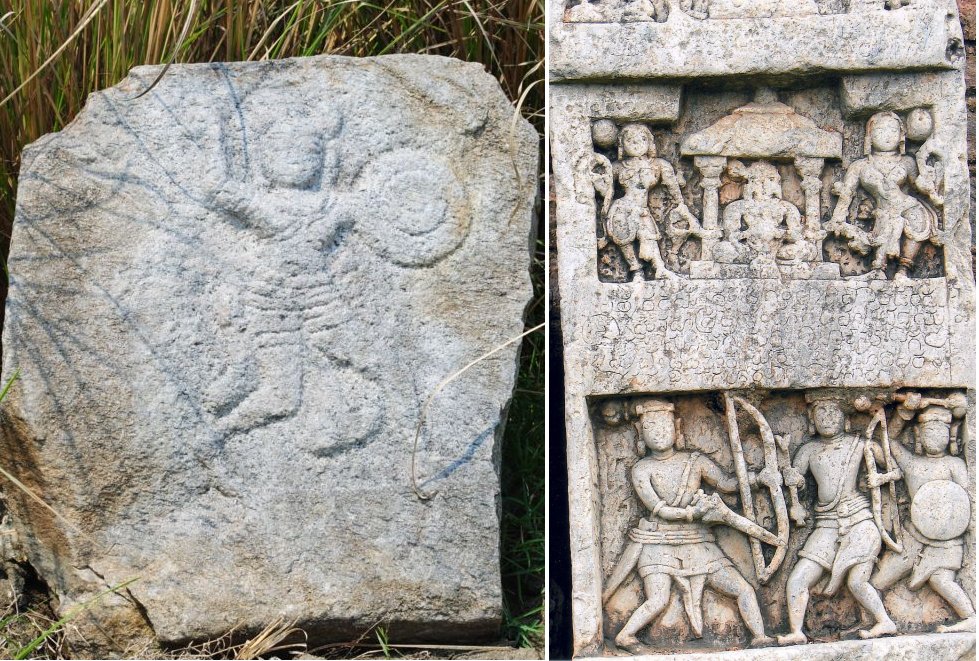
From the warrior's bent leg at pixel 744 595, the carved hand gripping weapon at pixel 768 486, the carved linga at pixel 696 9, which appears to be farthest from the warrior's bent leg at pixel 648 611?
the carved linga at pixel 696 9

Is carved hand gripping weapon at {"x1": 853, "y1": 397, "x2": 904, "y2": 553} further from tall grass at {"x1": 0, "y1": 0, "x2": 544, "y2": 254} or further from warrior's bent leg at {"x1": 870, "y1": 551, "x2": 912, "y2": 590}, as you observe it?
tall grass at {"x1": 0, "y1": 0, "x2": 544, "y2": 254}

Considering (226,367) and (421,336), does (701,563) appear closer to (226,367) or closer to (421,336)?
(421,336)

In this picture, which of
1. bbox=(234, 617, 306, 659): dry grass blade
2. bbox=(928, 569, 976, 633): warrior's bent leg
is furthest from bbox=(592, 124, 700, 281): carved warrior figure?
bbox=(234, 617, 306, 659): dry grass blade

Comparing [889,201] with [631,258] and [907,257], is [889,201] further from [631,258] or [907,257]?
[631,258]

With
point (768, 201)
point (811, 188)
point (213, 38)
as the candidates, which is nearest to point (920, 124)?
point (811, 188)

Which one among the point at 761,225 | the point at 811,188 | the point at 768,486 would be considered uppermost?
the point at 811,188

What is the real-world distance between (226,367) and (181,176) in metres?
0.52

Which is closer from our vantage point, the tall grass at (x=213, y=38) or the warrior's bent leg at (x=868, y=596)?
the warrior's bent leg at (x=868, y=596)

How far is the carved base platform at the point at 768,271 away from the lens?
284 centimetres

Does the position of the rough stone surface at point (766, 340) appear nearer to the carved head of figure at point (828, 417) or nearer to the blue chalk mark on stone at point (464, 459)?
the carved head of figure at point (828, 417)

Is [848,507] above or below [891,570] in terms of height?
above

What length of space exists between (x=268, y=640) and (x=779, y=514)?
1.36 m

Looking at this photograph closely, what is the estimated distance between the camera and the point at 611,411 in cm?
281

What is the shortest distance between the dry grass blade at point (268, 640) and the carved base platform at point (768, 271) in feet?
4.59
